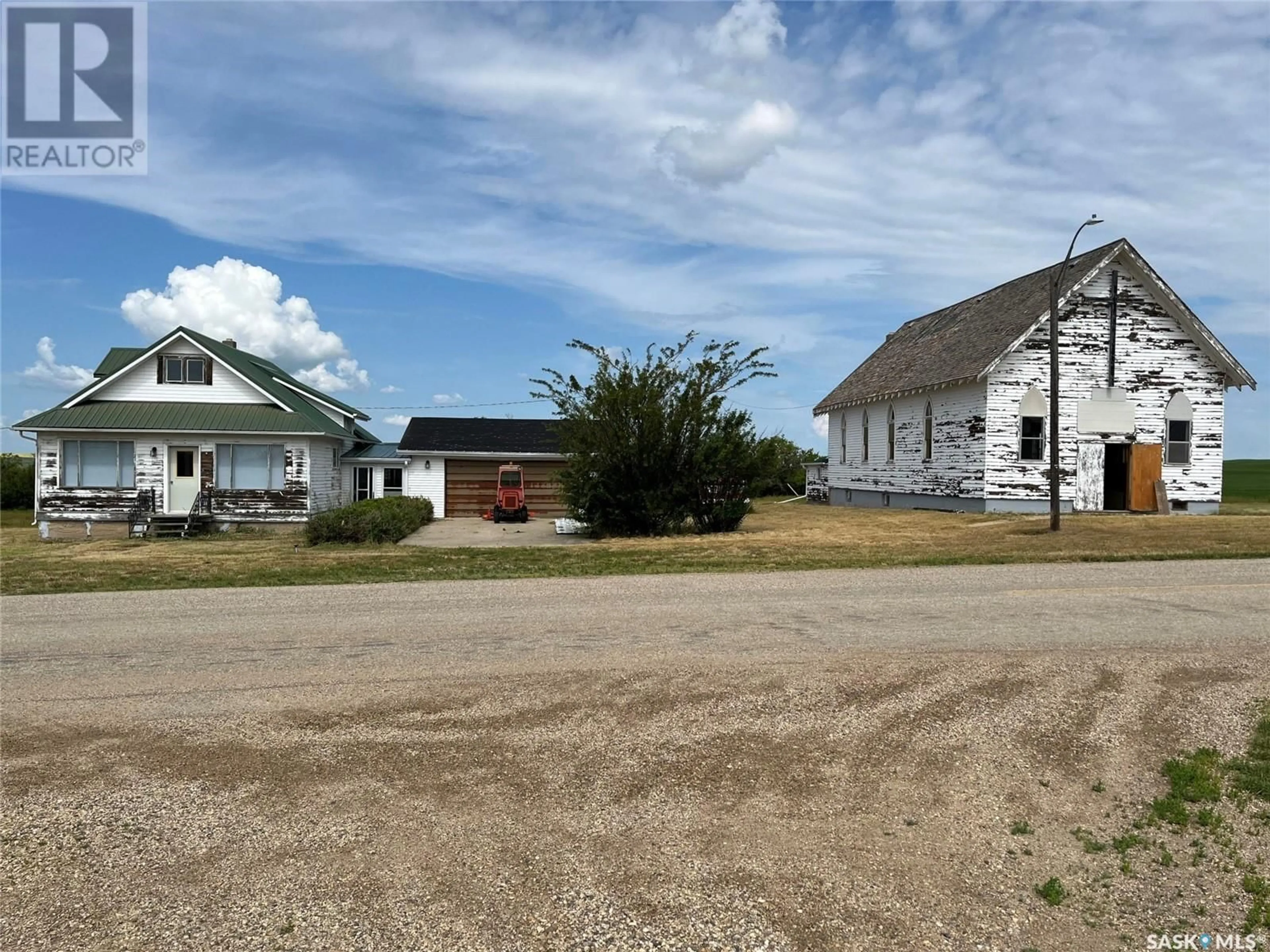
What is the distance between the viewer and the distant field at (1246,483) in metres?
36.9

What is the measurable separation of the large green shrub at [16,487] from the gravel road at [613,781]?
34.9m

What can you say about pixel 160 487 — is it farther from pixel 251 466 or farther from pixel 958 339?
pixel 958 339

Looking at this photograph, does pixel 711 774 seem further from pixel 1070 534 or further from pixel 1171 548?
pixel 1070 534

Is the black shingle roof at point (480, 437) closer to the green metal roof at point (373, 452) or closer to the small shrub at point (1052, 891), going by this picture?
the green metal roof at point (373, 452)

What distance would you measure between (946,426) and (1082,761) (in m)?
23.9

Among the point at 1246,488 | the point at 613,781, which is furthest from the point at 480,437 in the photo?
the point at 1246,488

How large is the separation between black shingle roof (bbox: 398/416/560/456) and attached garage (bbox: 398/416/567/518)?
0.04 m

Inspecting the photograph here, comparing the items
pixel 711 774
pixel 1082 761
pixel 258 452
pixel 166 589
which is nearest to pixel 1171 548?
pixel 1082 761

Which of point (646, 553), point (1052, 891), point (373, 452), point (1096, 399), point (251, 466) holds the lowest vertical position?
point (1052, 891)

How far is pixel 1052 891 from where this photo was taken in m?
4.09

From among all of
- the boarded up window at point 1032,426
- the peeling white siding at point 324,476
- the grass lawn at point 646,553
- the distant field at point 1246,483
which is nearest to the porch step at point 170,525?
the grass lawn at point 646,553

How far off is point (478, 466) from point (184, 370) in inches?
411

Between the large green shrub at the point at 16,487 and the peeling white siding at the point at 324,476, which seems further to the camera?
the large green shrub at the point at 16,487

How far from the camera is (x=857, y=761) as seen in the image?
555 cm
